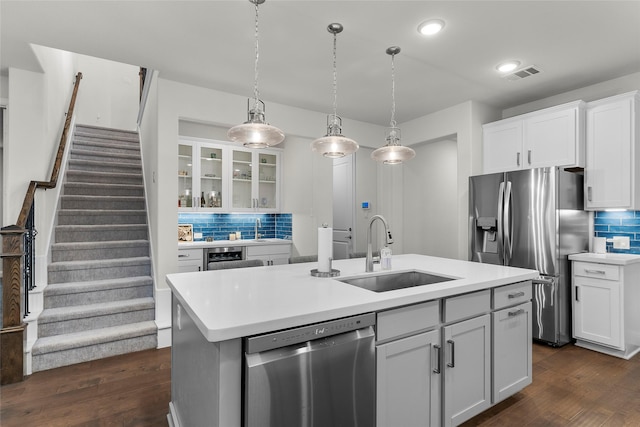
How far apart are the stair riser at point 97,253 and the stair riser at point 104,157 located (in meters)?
1.76

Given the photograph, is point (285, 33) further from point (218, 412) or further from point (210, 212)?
point (210, 212)

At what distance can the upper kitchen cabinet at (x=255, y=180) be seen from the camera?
5184 mm

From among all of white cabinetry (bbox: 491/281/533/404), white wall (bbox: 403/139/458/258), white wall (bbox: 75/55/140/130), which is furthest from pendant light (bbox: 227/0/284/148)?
white wall (bbox: 75/55/140/130)

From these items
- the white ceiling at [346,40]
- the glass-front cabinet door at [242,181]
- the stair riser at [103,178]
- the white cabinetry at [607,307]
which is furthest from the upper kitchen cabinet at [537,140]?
the stair riser at [103,178]

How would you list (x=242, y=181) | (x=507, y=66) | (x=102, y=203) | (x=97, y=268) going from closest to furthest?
(x=507, y=66), (x=97, y=268), (x=102, y=203), (x=242, y=181)

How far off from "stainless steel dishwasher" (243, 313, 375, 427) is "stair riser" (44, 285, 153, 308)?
9.92 ft

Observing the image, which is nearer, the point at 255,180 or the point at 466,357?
the point at 466,357

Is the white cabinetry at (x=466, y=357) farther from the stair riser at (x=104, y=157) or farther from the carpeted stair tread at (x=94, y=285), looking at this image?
the stair riser at (x=104, y=157)

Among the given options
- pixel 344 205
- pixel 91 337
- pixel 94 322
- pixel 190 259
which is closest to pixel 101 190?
pixel 190 259

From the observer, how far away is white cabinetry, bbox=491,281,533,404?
211cm

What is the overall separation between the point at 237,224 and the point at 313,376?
432 cm

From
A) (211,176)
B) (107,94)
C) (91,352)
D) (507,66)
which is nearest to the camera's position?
(91,352)

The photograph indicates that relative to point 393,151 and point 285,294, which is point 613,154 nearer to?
point 393,151

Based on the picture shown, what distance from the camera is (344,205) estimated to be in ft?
18.9
